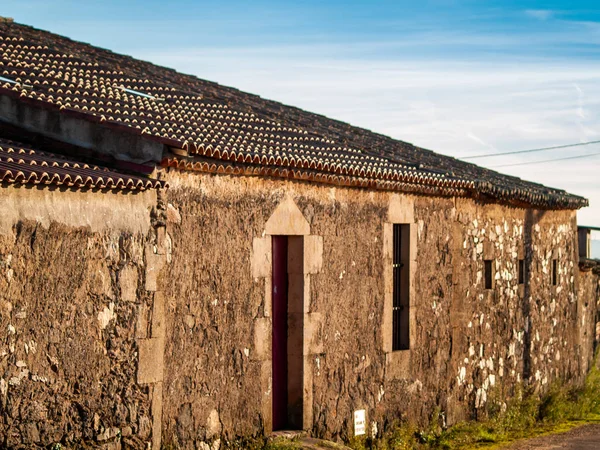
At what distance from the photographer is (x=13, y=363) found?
7.14m

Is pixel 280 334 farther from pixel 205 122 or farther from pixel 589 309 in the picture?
pixel 589 309

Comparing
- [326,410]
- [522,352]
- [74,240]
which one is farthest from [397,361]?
[74,240]

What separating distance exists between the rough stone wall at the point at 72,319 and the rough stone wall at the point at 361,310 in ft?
1.72

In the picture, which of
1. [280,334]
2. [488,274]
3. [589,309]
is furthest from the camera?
[589,309]

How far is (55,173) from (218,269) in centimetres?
228

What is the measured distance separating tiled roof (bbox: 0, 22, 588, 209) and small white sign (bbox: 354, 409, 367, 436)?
2560 millimetres

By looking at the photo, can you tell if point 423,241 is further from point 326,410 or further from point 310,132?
point 326,410

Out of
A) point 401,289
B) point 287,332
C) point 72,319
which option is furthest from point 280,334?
point 72,319

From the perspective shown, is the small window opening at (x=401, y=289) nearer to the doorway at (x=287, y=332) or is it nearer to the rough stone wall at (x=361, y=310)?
the rough stone wall at (x=361, y=310)

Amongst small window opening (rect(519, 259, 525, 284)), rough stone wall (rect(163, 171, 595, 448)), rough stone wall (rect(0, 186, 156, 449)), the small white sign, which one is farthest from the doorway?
small window opening (rect(519, 259, 525, 284))

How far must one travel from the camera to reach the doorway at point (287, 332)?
33.7ft

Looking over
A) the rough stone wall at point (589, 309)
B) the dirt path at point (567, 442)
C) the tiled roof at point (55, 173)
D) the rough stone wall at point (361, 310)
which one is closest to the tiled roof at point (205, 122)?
the rough stone wall at point (361, 310)

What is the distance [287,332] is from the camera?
1039cm

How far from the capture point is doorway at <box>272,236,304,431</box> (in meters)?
10.3
